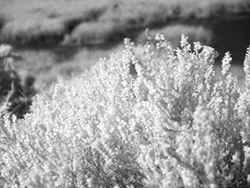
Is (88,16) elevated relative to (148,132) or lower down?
elevated

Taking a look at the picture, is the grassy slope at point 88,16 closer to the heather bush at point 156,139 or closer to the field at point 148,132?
the field at point 148,132

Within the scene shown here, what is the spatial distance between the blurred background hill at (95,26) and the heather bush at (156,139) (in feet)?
16.3

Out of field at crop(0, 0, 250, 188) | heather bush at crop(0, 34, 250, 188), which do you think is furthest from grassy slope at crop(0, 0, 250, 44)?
heather bush at crop(0, 34, 250, 188)

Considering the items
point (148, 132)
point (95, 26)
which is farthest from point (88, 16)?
point (148, 132)

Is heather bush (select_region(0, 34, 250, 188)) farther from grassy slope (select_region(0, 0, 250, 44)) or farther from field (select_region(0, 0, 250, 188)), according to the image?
grassy slope (select_region(0, 0, 250, 44))

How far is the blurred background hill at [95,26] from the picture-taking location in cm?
714

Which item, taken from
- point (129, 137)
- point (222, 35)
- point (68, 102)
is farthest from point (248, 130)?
point (222, 35)

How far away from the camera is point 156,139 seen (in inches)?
69.0

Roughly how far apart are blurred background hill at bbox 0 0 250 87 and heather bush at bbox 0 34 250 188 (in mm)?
4979

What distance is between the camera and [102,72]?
272 centimetres

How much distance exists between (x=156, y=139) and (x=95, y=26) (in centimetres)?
751

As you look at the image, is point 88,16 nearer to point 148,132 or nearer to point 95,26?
point 95,26

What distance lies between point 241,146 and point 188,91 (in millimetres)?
403

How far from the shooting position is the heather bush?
1.61 m
